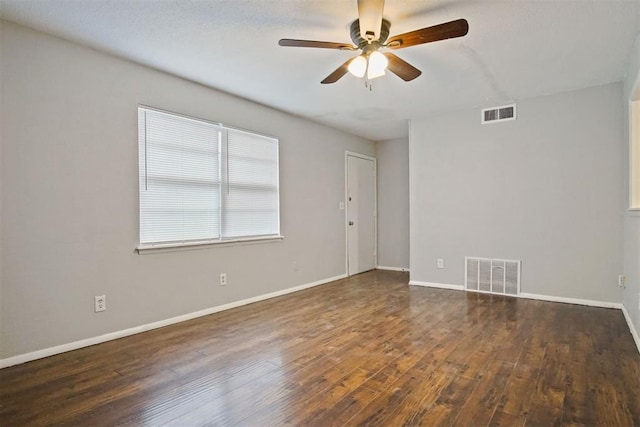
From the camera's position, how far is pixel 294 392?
208 centimetres

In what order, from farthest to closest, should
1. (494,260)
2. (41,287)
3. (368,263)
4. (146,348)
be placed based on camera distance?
(368,263)
(494,260)
(146,348)
(41,287)

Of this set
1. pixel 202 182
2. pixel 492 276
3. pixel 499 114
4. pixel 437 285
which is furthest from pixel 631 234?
pixel 202 182

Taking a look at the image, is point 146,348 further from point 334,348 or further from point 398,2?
point 398,2

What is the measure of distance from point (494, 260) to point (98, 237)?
4426 mm

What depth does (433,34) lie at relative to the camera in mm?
2191

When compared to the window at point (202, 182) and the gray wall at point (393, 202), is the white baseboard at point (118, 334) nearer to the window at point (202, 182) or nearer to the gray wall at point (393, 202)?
the window at point (202, 182)

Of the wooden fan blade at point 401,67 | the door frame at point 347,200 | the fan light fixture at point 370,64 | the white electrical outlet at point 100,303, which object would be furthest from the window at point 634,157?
the white electrical outlet at point 100,303

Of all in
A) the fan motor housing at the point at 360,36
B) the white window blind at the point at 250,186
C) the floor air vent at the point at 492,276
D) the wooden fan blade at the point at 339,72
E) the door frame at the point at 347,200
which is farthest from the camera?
the door frame at the point at 347,200

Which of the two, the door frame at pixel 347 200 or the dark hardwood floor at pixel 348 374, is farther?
the door frame at pixel 347 200

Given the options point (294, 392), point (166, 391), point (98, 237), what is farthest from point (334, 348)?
point (98, 237)

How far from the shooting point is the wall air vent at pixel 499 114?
4.38m

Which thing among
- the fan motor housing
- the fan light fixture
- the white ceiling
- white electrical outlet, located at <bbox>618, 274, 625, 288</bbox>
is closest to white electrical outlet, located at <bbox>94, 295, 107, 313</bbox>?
the white ceiling

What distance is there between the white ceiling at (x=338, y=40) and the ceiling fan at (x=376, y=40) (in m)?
0.18

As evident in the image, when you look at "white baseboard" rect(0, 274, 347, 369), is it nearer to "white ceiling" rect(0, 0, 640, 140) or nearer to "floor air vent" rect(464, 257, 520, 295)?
"white ceiling" rect(0, 0, 640, 140)
